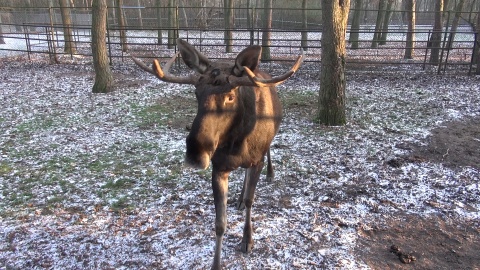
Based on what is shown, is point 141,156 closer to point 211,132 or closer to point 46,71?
point 211,132

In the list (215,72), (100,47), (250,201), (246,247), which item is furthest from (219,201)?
(100,47)

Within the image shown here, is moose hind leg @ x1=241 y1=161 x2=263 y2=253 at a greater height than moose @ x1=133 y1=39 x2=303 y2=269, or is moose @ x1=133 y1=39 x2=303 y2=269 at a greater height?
moose @ x1=133 y1=39 x2=303 y2=269

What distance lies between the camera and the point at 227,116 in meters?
2.63

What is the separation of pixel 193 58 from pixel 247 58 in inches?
18.1

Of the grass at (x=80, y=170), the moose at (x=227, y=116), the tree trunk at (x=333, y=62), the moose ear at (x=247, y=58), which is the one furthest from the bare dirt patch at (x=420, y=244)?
the tree trunk at (x=333, y=62)

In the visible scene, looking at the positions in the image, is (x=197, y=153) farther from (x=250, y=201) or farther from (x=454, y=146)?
(x=454, y=146)

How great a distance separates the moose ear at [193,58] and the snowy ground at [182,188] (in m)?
1.76

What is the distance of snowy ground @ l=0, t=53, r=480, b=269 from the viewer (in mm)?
3424

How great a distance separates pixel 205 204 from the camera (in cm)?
425

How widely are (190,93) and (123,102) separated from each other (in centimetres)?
180

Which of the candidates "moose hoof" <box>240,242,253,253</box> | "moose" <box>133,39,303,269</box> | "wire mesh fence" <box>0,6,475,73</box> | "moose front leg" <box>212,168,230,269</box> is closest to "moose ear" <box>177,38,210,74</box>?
"moose" <box>133,39,303,269</box>

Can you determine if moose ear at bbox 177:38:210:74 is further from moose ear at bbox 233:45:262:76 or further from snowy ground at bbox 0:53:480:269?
snowy ground at bbox 0:53:480:269

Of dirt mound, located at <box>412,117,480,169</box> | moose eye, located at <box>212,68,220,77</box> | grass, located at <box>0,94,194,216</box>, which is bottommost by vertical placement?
grass, located at <box>0,94,194,216</box>

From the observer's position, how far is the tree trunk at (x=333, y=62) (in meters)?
6.44
